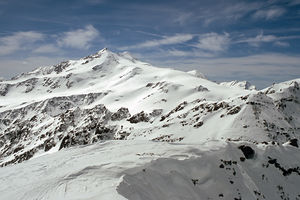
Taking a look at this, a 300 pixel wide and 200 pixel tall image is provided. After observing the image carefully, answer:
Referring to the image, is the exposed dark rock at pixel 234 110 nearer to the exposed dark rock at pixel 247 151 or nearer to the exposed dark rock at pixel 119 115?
the exposed dark rock at pixel 247 151

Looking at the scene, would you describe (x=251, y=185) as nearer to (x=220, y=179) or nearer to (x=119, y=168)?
(x=220, y=179)

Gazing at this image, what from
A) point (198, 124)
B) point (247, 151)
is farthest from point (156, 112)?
point (247, 151)

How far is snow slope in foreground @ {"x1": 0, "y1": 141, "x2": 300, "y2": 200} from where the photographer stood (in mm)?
10516

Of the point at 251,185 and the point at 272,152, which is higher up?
the point at 272,152

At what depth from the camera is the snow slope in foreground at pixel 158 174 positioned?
1052 centimetres

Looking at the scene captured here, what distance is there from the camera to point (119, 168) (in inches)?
471

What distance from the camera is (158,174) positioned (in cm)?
1202

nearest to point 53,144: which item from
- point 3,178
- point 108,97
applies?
point 3,178

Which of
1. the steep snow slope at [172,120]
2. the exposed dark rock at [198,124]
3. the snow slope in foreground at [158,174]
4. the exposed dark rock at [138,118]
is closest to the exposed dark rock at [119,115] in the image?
the steep snow slope at [172,120]

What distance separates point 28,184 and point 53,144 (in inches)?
2697

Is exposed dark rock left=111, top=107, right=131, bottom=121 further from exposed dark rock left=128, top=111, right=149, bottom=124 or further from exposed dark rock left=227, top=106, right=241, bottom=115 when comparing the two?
exposed dark rock left=227, top=106, right=241, bottom=115

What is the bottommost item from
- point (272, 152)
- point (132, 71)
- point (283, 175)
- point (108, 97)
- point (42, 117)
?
point (283, 175)

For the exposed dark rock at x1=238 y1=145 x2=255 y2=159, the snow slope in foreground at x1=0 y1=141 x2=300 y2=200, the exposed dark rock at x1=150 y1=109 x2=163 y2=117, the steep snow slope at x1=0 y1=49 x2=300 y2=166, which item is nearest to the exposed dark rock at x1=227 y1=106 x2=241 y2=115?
the steep snow slope at x1=0 y1=49 x2=300 y2=166

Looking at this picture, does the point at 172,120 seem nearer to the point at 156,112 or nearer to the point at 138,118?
the point at 138,118
